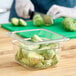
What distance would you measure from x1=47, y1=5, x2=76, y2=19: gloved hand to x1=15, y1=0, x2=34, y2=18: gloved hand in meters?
0.15

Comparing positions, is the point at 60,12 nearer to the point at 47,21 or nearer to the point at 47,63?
the point at 47,21

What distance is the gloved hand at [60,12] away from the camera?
2.00 m

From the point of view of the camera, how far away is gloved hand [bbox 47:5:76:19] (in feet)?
6.57

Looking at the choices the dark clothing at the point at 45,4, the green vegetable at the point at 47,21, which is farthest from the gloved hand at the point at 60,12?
the green vegetable at the point at 47,21

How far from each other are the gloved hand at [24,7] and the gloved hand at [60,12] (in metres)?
0.15

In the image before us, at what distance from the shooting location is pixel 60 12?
6.68 feet

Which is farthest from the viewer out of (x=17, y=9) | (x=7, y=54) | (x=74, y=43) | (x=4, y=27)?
(x=17, y=9)

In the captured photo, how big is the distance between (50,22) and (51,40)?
0.74 metres

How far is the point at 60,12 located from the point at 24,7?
253 mm

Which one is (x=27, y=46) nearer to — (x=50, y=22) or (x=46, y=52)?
(x=46, y=52)

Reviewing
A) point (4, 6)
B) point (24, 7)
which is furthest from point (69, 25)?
point (4, 6)

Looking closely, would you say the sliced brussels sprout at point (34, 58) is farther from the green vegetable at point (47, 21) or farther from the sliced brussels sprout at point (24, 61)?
the green vegetable at point (47, 21)

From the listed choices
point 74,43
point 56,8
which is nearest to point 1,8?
point 56,8

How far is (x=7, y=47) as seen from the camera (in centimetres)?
127
